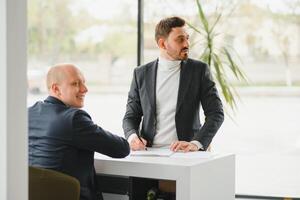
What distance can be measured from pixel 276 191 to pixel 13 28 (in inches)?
149

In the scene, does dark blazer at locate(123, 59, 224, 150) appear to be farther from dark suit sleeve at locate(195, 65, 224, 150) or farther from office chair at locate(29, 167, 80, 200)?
office chair at locate(29, 167, 80, 200)

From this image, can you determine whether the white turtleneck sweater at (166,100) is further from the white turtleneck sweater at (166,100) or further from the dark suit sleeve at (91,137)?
the dark suit sleeve at (91,137)

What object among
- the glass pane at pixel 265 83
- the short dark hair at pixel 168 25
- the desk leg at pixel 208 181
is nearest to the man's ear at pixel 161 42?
the short dark hair at pixel 168 25

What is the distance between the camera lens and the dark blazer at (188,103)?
358 cm

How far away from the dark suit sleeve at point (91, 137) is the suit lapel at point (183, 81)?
76 cm

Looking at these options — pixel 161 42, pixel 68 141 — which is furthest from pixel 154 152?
pixel 161 42

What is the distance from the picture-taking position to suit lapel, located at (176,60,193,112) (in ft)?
11.8

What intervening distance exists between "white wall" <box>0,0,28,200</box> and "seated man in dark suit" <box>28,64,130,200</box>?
715 millimetres

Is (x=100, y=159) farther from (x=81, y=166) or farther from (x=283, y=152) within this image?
(x=283, y=152)

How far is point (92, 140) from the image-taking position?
2.85 m

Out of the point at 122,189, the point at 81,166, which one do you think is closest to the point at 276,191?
the point at 122,189

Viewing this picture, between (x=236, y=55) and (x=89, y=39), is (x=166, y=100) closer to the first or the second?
(x=236, y=55)

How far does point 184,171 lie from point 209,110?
824 millimetres

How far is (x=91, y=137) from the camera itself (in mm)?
2848
